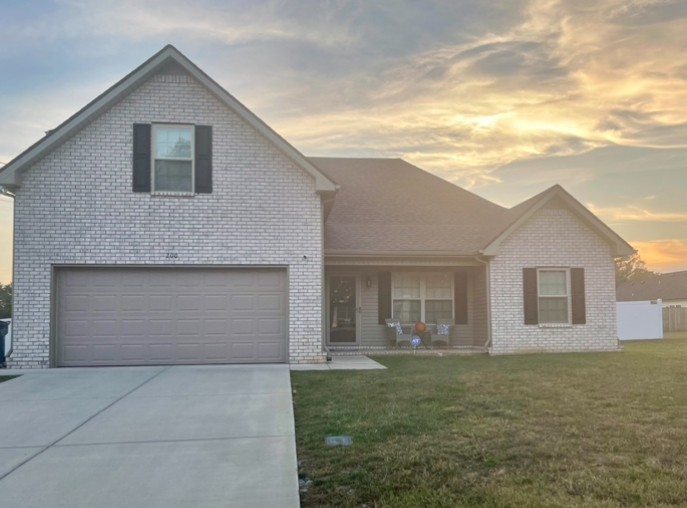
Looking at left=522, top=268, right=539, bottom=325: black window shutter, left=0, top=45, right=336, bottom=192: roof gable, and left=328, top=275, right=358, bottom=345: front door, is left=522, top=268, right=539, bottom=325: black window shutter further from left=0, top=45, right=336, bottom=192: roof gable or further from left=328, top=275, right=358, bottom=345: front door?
left=0, top=45, right=336, bottom=192: roof gable

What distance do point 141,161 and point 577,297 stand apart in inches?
454

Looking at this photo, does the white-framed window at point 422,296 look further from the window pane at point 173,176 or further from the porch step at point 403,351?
the window pane at point 173,176

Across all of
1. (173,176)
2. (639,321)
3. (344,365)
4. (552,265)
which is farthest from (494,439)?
(639,321)

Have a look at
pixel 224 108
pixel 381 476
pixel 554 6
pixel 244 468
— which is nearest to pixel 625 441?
pixel 381 476

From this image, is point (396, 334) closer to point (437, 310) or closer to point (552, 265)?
point (437, 310)

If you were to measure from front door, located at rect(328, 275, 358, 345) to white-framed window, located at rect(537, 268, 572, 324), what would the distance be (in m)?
5.15

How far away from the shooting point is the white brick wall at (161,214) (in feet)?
38.1

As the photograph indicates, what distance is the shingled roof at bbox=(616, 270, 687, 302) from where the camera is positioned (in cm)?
4291

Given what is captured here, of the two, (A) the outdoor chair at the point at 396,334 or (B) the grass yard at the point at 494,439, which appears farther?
(A) the outdoor chair at the point at 396,334

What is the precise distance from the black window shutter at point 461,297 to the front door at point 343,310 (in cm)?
297

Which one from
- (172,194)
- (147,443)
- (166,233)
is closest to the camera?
(147,443)

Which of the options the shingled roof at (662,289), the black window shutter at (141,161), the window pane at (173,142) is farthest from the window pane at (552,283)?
the shingled roof at (662,289)

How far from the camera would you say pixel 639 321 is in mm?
22297

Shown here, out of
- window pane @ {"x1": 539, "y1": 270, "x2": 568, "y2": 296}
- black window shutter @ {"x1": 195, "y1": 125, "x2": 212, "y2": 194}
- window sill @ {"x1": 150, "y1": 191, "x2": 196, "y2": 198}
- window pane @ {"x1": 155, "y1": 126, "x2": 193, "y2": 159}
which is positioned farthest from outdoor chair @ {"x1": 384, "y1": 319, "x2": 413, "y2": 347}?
window pane @ {"x1": 155, "y1": 126, "x2": 193, "y2": 159}
